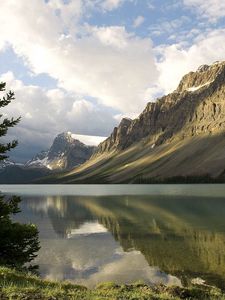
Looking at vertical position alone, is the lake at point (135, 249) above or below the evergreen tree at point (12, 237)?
below

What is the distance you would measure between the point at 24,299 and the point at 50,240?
3648 cm

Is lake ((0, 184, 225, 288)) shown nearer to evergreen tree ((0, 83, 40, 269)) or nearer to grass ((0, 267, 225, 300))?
evergreen tree ((0, 83, 40, 269))

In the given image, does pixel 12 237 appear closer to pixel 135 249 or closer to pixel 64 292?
pixel 64 292

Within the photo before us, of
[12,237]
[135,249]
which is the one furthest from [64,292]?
[135,249]

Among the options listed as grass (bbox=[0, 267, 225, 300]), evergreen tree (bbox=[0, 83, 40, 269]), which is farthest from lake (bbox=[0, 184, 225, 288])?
grass (bbox=[0, 267, 225, 300])

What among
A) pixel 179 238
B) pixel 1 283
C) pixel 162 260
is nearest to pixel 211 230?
pixel 179 238

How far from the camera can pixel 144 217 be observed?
7275 centimetres

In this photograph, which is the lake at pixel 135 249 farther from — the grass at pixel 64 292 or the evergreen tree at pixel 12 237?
the grass at pixel 64 292

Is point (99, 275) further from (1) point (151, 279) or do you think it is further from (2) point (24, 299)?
(2) point (24, 299)

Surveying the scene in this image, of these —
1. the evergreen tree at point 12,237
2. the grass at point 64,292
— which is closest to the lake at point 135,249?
the evergreen tree at point 12,237

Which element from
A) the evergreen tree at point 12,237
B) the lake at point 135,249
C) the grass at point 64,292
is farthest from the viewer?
the lake at point 135,249

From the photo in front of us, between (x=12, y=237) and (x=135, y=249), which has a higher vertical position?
(x=12, y=237)

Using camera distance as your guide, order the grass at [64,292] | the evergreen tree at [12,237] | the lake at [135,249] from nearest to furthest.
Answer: the grass at [64,292] < the evergreen tree at [12,237] < the lake at [135,249]

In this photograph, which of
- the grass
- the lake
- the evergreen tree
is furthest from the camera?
the lake
